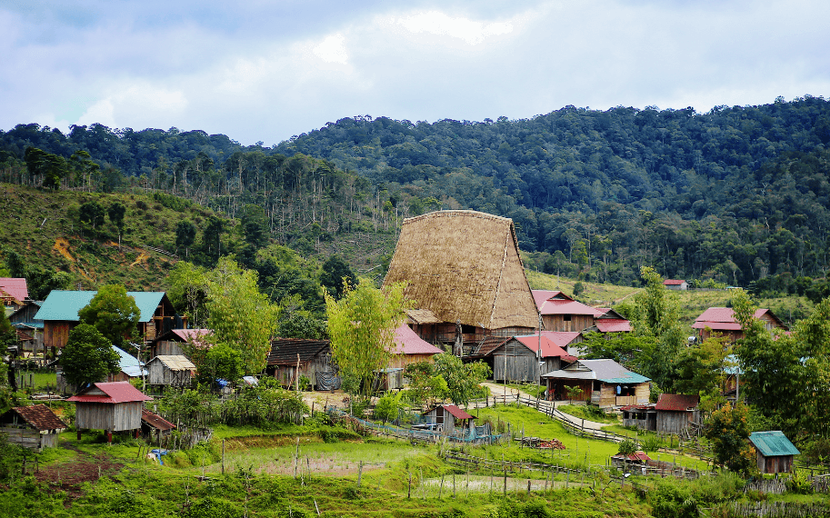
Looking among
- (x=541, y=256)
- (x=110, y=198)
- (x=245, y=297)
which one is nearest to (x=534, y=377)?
(x=245, y=297)

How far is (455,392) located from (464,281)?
61.9ft

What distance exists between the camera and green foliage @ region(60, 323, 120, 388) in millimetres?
26297

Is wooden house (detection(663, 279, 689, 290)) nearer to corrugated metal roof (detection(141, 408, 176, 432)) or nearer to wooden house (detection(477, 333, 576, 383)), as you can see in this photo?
wooden house (detection(477, 333, 576, 383))

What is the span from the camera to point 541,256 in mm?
107125

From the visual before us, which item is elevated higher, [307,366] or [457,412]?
Answer: [307,366]

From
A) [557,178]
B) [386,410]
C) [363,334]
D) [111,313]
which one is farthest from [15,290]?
[557,178]

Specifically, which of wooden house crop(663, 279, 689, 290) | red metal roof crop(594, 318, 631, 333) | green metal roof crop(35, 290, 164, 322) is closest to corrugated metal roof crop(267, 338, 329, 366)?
green metal roof crop(35, 290, 164, 322)

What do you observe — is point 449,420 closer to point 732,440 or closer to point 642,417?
point 642,417

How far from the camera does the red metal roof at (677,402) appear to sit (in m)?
32.8

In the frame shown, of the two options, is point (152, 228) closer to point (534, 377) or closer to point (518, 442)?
point (534, 377)

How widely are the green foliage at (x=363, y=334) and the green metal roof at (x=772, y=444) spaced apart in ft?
51.3

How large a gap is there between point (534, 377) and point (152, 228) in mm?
41198

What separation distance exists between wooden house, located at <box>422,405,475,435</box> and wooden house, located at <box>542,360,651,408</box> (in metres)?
9.29

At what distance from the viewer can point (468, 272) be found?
50562 millimetres
